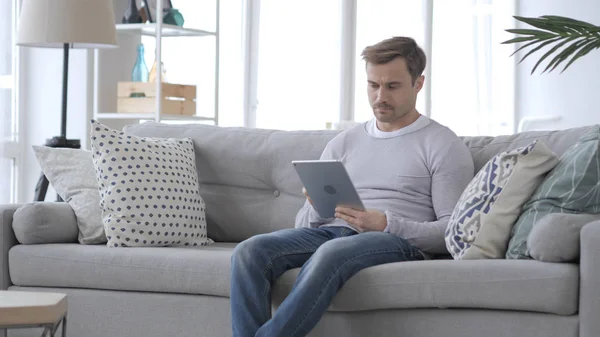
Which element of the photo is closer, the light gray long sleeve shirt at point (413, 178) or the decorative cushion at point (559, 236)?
the decorative cushion at point (559, 236)

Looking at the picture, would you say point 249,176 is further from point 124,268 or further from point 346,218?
point 346,218

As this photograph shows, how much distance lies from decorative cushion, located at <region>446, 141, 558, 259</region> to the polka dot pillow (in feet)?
3.46

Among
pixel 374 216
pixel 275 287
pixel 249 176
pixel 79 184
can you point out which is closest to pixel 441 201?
pixel 374 216

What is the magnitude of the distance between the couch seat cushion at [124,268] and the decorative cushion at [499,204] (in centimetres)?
74

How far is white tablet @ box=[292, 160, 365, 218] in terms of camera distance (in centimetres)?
256

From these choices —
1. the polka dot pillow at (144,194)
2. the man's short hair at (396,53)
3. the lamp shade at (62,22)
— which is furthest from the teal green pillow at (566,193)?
the lamp shade at (62,22)

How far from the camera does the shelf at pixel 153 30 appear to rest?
525 centimetres

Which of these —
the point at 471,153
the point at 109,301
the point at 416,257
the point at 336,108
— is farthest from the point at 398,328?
the point at 336,108

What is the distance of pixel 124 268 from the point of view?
290cm

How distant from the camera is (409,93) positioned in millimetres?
2908

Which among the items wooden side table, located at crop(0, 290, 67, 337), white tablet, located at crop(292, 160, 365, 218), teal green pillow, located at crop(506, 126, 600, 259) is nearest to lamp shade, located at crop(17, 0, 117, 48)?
white tablet, located at crop(292, 160, 365, 218)

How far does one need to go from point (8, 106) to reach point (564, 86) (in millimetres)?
3845

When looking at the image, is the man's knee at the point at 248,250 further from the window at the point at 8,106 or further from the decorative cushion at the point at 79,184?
the window at the point at 8,106

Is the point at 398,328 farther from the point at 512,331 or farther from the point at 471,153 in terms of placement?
the point at 471,153
